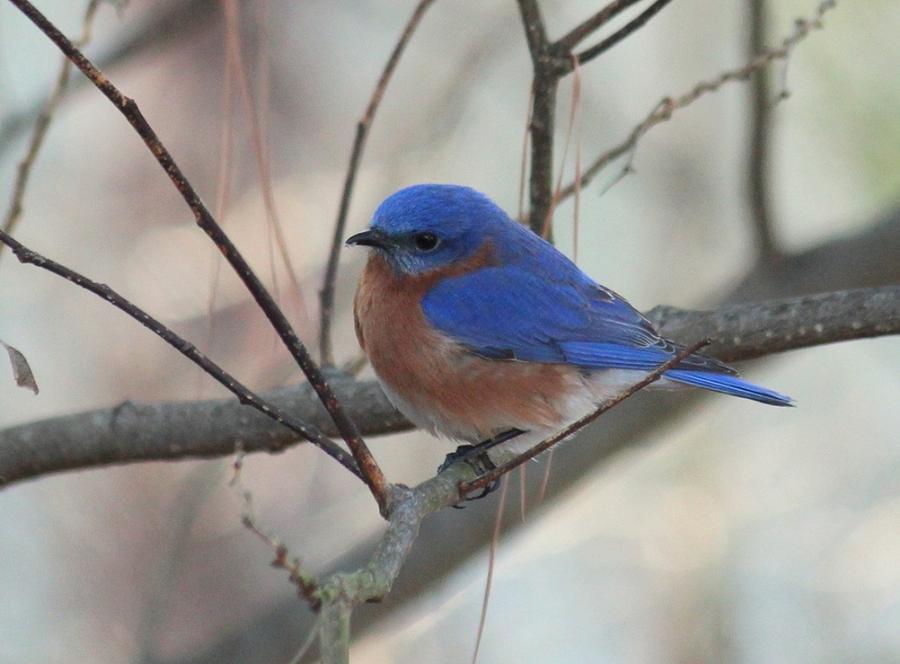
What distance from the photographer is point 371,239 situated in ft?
12.2

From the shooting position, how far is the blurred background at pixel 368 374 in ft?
20.9

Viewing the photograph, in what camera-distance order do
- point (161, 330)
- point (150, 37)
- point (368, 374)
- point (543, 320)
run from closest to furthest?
point (161, 330)
point (543, 320)
point (150, 37)
point (368, 374)

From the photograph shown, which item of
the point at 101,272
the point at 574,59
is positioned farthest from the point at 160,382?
the point at 574,59

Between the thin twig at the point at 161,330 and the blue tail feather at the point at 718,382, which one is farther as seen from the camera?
the blue tail feather at the point at 718,382

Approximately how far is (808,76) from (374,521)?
3.52 metres

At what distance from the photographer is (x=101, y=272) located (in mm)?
6855

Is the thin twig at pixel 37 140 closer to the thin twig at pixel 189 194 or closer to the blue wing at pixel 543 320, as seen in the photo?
the blue wing at pixel 543 320

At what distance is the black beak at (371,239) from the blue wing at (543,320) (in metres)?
0.21

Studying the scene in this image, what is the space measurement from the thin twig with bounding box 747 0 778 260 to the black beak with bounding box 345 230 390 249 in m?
1.38

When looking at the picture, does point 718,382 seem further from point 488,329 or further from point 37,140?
point 37,140

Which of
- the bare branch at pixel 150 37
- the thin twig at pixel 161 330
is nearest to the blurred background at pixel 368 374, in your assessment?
the bare branch at pixel 150 37

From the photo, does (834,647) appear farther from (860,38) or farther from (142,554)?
(142,554)

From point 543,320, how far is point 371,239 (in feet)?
1.89

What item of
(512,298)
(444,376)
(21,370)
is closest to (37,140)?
(444,376)
